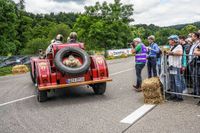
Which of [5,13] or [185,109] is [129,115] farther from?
[5,13]

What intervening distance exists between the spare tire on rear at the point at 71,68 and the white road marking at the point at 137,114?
2.10 m

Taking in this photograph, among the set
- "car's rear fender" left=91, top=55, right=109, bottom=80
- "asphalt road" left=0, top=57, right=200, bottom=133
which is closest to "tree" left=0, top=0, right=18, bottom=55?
"asphalt road" left=0, top=57, right=200, bottom=133

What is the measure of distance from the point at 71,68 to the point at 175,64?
2897 mm

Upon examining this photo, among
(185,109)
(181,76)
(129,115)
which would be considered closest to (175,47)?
(181,76)

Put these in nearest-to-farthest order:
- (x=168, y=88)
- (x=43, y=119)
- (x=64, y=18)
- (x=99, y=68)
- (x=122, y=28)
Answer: (x=43, y=119), (x=168, y=88), (x=99, y=68), (x=122, y=28), (x=64, y=18)

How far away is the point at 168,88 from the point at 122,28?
51.0 metres

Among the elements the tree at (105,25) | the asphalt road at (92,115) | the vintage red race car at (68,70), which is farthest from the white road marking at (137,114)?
the tree at (105,25)

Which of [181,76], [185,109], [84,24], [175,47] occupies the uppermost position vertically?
[84,24]

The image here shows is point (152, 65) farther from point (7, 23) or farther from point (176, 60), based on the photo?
point (7, 23)

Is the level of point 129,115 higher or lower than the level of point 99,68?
lower

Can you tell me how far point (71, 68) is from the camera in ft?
27.9

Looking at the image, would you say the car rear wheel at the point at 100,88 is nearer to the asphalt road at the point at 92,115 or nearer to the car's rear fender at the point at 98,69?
the asphalt road at the point at 92,115

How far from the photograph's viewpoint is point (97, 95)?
9.23 m

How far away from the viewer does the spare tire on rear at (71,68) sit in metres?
8.38
